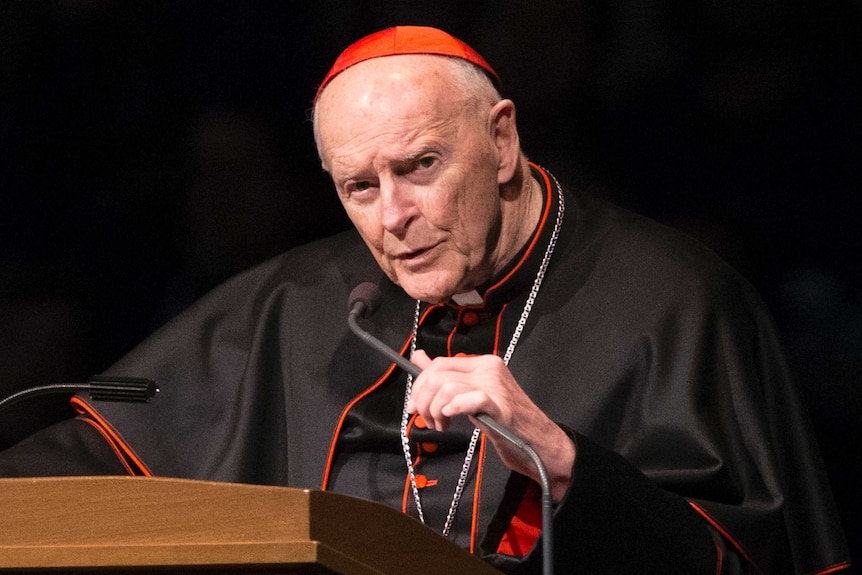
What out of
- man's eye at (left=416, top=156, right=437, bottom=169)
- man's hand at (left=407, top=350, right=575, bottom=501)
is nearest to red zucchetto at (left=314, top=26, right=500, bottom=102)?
man's eye at (left=416, top=156, right=437, bottom=169)

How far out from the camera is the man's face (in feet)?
10.2

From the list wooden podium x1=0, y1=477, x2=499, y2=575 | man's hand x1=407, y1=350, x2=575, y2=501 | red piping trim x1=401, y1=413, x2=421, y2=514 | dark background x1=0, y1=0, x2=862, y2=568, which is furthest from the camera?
dark background x1=0, y1=0, x2=862, y2=568

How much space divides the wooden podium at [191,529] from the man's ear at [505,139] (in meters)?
1.42

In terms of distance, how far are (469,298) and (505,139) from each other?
39 cm

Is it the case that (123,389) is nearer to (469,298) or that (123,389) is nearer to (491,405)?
A: (491,405)

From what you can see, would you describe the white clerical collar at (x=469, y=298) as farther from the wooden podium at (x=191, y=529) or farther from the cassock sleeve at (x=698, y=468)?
the wooden podium at (x=191, y=529)

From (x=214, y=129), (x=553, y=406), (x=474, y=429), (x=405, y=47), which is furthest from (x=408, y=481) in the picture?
(x=214, y=129)

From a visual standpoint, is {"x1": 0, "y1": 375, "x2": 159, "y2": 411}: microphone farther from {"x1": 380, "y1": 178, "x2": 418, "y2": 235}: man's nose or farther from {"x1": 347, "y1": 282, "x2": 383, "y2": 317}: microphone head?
{"x1": 380, "y1": 178, "x2": 418, "y2": 235}: man's nose

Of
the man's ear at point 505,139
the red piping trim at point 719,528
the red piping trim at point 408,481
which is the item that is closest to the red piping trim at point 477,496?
the red piping trim at point 408,481

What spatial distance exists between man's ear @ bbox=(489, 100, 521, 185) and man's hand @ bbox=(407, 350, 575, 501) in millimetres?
810

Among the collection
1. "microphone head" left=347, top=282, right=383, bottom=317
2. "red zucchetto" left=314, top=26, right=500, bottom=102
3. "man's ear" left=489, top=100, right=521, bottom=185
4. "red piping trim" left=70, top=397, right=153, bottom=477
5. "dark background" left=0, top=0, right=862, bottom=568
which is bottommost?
"red piping trim" left=70, top=397, right=153, bottom=477

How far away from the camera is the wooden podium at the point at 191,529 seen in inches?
73.5

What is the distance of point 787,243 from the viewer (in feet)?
12.4

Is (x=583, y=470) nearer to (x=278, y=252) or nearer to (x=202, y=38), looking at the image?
(x=278, y=252)
